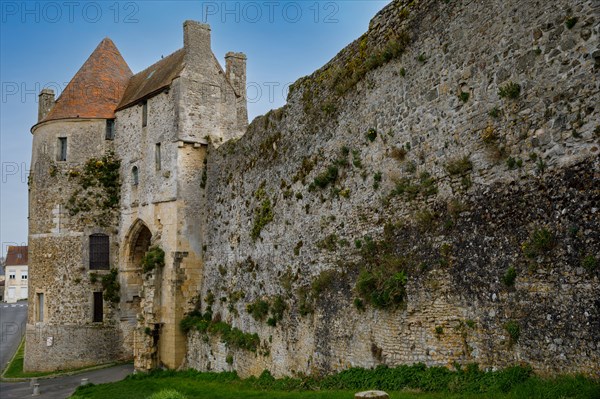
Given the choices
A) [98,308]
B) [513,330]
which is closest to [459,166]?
[513,330]

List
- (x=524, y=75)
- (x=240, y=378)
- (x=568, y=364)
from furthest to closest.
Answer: (x=240, y=378) → (x=524, y=75) → (x=568, y=364)

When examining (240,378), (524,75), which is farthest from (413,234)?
(240,378)

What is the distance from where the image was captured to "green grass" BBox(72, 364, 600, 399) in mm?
8223

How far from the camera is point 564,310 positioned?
27.8ft

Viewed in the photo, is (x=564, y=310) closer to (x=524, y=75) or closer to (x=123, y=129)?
(x=524, y=75)

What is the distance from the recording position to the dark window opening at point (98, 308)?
28345 millimetres

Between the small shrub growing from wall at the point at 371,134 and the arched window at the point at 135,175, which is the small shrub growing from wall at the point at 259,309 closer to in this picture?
the small shrub growing from wall at the point at 371,134

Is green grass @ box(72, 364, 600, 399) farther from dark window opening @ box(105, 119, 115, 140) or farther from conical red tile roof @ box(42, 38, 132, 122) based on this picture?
conical red tile roof @ box(42, 38, 132, 122)

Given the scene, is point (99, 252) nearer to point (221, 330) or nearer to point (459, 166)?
point (221, 330)

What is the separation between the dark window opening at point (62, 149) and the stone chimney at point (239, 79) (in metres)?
8.66

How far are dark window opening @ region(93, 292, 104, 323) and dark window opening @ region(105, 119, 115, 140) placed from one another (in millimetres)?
7391

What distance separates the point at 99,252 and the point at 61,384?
655 cm

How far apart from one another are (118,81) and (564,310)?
88.8ft

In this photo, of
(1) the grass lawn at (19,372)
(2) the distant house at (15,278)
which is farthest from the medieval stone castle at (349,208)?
(2) the distant house at (15,278)
